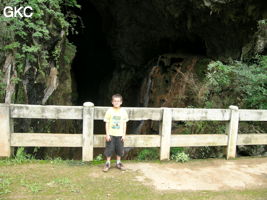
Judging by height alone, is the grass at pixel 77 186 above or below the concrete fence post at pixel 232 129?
below

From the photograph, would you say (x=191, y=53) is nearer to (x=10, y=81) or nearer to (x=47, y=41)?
(x=47, y=41)

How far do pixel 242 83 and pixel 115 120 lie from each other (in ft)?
15.9

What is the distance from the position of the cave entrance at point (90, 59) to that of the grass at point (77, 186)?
16013 millimetres

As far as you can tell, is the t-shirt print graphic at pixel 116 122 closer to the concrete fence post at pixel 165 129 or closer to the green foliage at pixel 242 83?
the concrete fence post at pixel 165 129

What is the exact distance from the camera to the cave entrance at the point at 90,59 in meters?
21.2

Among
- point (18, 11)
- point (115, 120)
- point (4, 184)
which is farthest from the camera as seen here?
point (18, 11)

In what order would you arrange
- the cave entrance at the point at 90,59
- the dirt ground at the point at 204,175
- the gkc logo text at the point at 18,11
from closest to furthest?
the dirt ground at the point at 204,175 → the gkc logo text at the point at 18,11 → the cave entrance at the point at 90,59

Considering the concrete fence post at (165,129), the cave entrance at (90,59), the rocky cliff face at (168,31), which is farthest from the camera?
the cave entrance at (90,59)

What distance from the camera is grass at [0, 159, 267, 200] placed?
4312 millimetres

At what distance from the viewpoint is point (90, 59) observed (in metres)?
23.0

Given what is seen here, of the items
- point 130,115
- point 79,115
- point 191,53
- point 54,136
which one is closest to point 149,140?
point 130,115

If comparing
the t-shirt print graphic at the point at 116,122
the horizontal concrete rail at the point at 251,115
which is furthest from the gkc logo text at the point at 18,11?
the horizontal concrete rail at the point at 251,115

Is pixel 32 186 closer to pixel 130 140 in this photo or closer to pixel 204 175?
pixel 130 140

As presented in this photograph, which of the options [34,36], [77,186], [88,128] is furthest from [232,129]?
[34,36]
